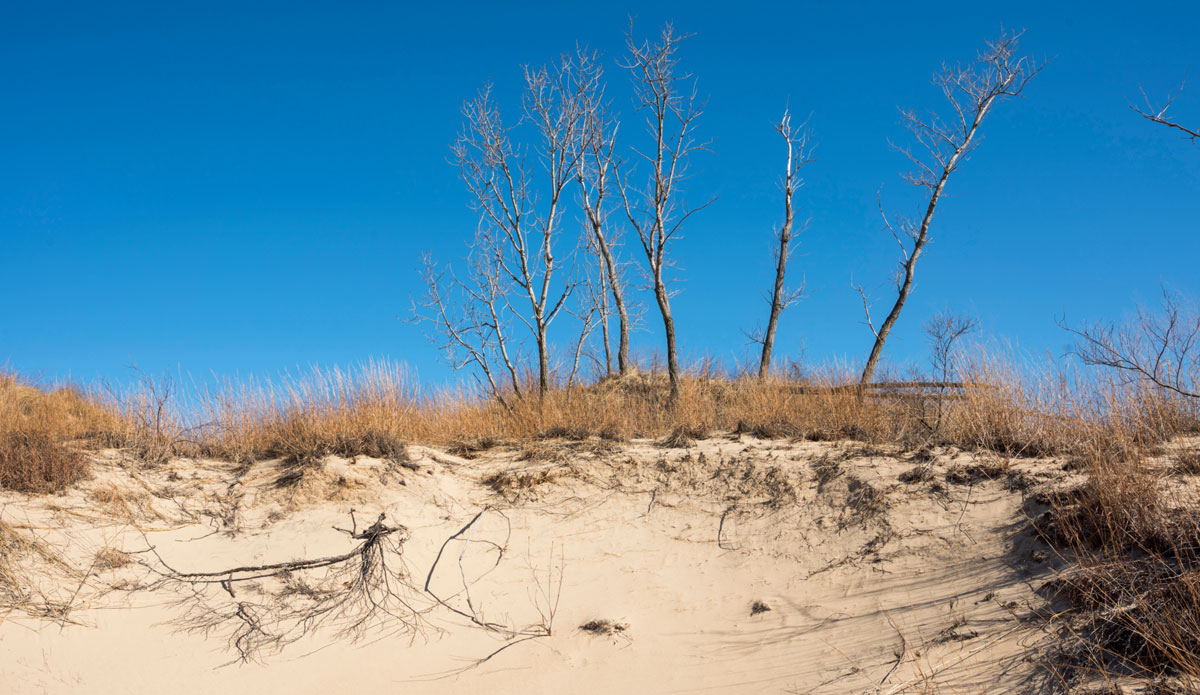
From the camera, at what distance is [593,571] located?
8.55 metres

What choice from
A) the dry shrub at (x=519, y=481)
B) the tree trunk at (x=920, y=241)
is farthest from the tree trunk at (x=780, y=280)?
the dry shrub at (x=519, y=481)

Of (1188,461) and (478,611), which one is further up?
(1188,461)

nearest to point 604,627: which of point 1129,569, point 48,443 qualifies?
point 1129,569

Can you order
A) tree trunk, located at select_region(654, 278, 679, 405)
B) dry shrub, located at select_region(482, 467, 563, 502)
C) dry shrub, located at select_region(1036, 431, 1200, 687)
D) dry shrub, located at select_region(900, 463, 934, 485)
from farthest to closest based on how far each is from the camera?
tree trunk, located at select_region(654, 278, 679, 405), dry shrub, located at select_region(482, 467, 563, 502), dry shrub, located at select_region(900, 463, 934, 485), dry shrub, located at select_region(1036, 431, 1200, 687)

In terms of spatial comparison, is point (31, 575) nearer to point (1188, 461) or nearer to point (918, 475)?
point (918, 475)

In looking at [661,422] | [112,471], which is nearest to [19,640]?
Answer: [112,471]

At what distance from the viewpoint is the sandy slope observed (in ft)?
22.3

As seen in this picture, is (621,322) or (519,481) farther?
(621,322)

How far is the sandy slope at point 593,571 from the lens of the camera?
22.3 ft

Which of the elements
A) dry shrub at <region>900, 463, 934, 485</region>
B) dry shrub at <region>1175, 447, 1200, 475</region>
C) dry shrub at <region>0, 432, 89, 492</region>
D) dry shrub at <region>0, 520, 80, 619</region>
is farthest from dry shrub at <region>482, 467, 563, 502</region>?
dry shrub at <region>1175, 447, 1200, 475</region>

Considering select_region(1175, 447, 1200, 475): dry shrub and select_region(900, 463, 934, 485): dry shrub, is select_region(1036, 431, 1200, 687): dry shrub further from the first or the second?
select_region(900, 463, 934, 485): dry shrub

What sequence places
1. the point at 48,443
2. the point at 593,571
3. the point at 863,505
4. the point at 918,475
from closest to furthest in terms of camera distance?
the point at 593,571
the point at 863,505
the point at 918,475
the point at 48,443

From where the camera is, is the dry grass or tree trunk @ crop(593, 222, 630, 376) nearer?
the dry grass

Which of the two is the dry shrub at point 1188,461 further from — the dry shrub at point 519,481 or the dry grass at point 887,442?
the dry shrub at point 519,481
